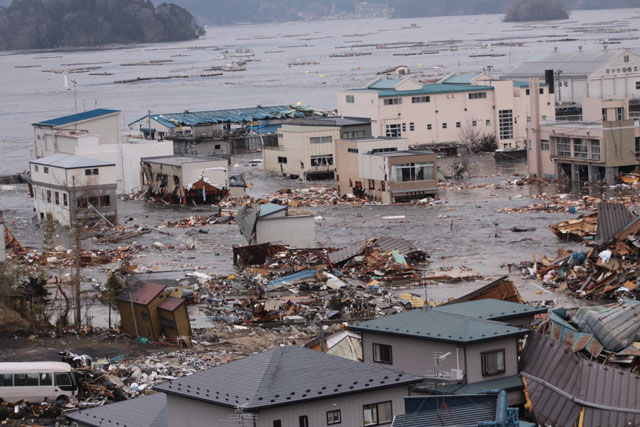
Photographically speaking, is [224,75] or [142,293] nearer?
[142,293]

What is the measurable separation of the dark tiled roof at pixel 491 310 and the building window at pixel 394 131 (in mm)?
37237

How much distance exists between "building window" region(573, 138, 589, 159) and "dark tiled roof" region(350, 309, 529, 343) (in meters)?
27.5

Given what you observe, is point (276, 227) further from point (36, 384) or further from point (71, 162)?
point (36, 384)

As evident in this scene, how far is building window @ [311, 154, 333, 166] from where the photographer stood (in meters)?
46.7

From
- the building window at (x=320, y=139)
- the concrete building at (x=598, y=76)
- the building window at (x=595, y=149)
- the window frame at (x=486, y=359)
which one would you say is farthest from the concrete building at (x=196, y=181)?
the window frame at (x=486, y=359)

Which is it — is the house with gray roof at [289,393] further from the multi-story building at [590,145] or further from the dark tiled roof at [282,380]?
the multi-story building at [590,145]

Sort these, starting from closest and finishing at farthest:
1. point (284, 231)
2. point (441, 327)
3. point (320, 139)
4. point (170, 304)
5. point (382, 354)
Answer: point (441, 327), point (382, 354), point (170, 304), point (284, 231), point (320, 139)

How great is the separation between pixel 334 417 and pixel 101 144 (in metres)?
35.3

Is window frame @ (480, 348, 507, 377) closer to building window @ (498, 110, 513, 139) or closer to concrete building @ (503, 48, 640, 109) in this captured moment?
building window @ (498, 110, 513, 139)

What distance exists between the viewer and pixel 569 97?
6012cm

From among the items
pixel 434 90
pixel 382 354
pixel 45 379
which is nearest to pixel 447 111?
pixel 434 90

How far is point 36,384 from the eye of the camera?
603 inches

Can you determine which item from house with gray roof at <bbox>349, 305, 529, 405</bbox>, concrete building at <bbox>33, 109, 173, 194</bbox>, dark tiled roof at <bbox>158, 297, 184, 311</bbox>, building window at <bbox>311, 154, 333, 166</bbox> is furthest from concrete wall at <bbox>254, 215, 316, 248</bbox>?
building window at <bbox>311, 154, 333, 166</bbox>

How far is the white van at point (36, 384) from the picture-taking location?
15.3m
